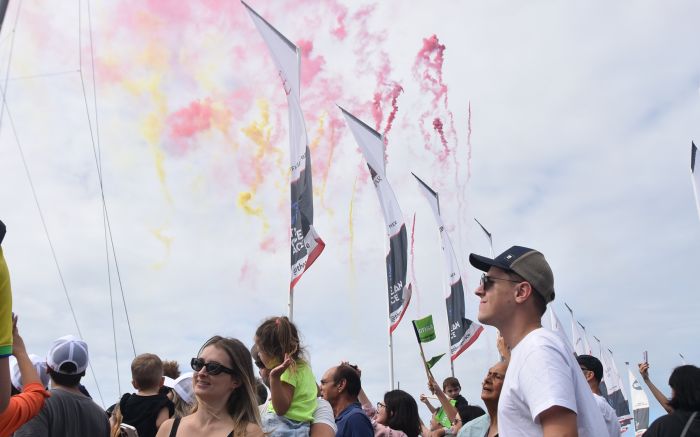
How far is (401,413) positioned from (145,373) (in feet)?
8.76

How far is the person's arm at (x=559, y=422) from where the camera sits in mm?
2740

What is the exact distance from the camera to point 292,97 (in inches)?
571

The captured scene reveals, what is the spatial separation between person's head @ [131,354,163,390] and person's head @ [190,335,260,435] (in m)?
2.17

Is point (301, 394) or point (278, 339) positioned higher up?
point (278, 339)

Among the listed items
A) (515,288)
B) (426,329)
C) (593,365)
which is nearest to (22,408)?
(515,288)

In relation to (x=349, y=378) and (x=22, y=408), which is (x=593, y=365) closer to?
(x=349, y=378)

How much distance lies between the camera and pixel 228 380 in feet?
13.8

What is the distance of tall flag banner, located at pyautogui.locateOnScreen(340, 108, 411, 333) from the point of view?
1698cm

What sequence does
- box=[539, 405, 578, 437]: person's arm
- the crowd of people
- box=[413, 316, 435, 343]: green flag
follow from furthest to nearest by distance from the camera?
box=[413, 316, 435, 343]: green flag
the crowd of people
box=[539, 405, 578, 437]: person's arm

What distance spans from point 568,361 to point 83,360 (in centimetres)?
363

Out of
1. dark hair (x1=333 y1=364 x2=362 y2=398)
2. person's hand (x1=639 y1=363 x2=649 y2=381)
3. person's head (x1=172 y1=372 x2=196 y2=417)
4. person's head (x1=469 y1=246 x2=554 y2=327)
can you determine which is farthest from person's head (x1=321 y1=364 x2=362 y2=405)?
person's hand (x1=639 y1=363 x2=649 y2=381)

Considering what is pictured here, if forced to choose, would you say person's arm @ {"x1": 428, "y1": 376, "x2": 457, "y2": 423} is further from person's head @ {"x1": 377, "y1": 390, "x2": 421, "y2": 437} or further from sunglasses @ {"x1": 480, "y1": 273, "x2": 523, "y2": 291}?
sunglasses @ {"x1": 480, "y1": 273, "x2": 523, "y2": 291}

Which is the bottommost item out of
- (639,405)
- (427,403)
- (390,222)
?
(639,405)

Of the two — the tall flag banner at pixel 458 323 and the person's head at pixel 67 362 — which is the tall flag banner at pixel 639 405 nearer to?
the tall flag banner at pixel 458 323
